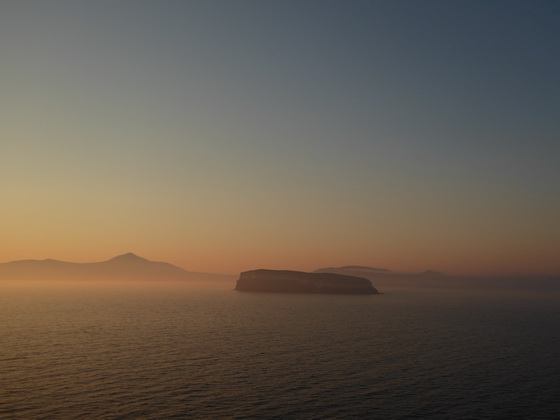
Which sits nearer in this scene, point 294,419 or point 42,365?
point 294,419

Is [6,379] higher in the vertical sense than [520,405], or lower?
higher

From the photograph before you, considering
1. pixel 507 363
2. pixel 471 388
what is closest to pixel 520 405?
pixel 471 388

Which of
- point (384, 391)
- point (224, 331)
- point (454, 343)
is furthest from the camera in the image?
point (224, 331)

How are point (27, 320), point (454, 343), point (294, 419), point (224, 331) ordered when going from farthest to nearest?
point (27, 320), point (224, 331), point (454, 343), point (294, 419)

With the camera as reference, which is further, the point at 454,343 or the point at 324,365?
the point at 454,343

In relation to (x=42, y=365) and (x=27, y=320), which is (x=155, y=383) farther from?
(x=27, y=320)

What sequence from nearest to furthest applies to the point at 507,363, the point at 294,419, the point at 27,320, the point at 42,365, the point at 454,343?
the point at 294,419 → the point at 42,365 → the point at 507,363 → the point at 454,343 → the point at 27,320

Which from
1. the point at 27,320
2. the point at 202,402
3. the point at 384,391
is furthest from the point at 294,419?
the point at 27,320

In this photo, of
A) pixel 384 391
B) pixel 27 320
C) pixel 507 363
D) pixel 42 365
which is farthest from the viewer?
pixel 27 320

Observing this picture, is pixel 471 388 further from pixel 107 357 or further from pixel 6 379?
pixel 6 379
